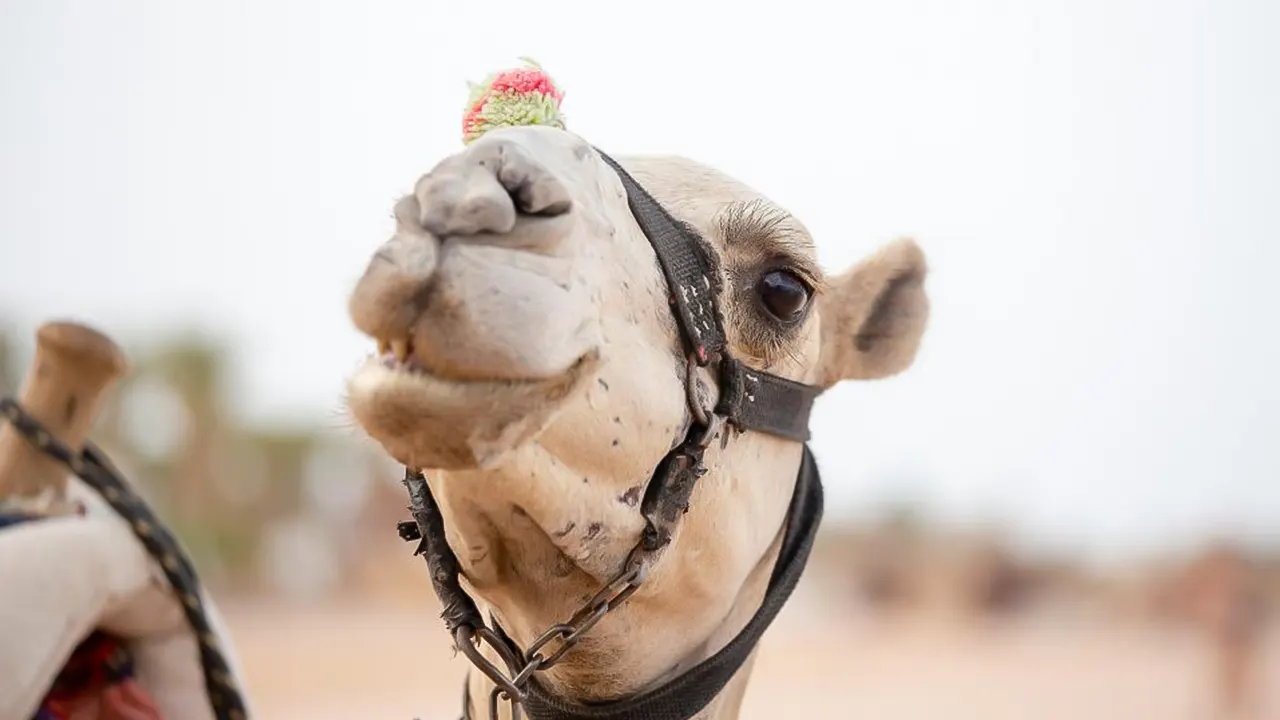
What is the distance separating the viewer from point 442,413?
1.71 meters

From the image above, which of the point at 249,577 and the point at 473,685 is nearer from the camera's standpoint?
the point at 473,685

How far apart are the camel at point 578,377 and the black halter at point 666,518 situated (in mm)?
27

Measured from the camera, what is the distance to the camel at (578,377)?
1708mm

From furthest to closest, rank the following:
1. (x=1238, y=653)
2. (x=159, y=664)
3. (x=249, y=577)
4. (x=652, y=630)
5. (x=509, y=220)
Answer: (x=249, y=577)
(x=1238, y=653)
(x=159, y=664)
(x=652, y=630)
(x=509, y=220)

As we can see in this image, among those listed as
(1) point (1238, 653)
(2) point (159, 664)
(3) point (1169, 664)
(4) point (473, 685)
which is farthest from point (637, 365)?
(3) point (1169, 664)

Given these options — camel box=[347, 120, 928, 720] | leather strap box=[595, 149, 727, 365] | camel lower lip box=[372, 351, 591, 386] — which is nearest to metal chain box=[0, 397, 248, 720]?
camel box=[347, 120, 928, 720]

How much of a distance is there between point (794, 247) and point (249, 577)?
1261 inches

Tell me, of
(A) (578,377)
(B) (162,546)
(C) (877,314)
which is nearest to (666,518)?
(A) (578,377)

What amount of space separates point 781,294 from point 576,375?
643 millimetres

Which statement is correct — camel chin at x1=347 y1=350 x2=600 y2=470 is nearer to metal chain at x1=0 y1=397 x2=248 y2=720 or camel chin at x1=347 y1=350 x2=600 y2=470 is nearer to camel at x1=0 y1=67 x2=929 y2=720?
camel at x1=0 y1=67 x2=929 y2=720

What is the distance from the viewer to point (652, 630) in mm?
2303

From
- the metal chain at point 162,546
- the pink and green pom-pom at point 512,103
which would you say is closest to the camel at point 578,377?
the pink and green pom-pom at point 512,103

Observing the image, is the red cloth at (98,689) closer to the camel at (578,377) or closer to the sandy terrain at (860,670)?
the camel at (578,377)

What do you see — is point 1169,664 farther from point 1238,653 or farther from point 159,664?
point 159,664
